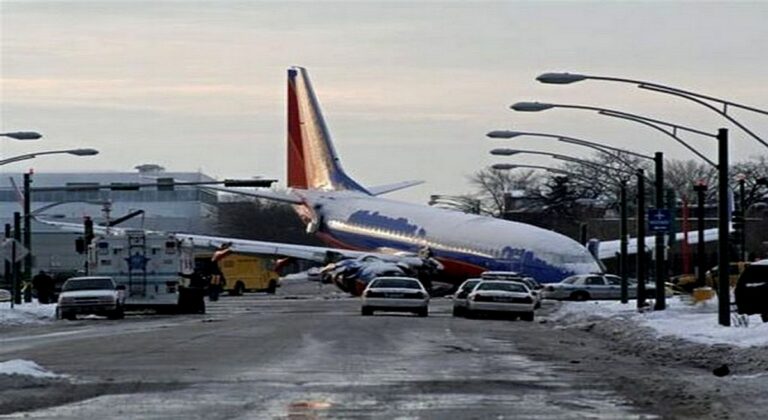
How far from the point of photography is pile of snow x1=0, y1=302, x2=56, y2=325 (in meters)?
49.8

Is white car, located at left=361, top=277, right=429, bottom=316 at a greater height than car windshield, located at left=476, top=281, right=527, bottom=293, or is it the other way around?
car windshield, located at left=476, top=281, right=527, bottom=293

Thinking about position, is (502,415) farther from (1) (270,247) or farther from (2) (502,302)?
(1) (270,247)

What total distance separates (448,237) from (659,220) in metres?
34.9

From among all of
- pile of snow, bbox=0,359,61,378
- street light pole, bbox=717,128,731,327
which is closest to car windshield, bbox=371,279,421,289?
street light pole, bbox=717,128,731,327

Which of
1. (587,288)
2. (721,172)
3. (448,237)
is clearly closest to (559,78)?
(721,172)

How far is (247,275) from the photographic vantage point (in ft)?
341

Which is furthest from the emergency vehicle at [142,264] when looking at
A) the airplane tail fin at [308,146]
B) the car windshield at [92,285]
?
the airplane tail fin at [308,146]

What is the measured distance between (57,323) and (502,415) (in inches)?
1342

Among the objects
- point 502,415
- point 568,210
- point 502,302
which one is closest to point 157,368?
point 502,415

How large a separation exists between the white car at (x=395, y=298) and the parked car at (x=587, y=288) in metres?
19.4

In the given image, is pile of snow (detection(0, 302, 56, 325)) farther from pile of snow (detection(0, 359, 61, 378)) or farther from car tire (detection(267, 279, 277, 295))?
car tire (detection(267, 279, 277, 295))

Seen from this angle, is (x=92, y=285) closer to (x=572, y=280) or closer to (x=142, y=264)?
(x=142, y=264)

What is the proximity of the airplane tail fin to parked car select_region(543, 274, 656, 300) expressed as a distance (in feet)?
119

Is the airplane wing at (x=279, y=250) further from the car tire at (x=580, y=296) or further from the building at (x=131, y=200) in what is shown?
the building at (x=131, y=200)
